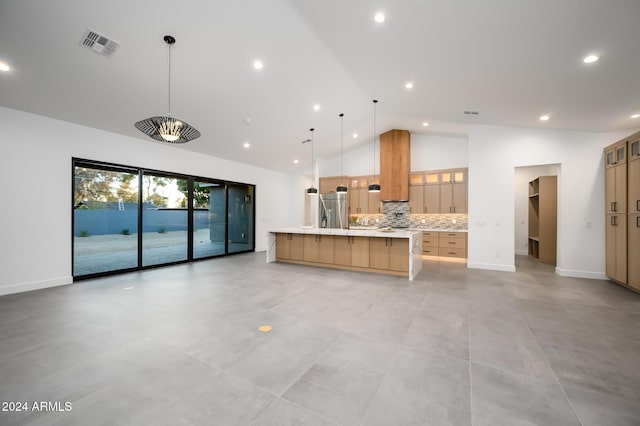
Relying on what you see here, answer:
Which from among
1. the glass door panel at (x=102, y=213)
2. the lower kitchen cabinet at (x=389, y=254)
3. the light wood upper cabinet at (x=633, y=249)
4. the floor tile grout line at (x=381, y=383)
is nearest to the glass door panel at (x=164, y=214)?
the glass door panel at (x=102, y=213)

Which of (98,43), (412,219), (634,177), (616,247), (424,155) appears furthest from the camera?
(412,219)

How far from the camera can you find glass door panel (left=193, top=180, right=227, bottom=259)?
23.5 feet

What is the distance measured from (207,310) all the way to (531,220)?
9.35 metres

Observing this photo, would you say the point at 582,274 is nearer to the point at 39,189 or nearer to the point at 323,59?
the point at 323,59

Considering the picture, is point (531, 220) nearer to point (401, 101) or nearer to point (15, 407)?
point (401, 101)

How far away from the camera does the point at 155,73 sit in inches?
151

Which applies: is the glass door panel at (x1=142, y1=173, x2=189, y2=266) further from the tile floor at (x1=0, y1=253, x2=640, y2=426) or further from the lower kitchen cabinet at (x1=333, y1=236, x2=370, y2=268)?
the lower kitchen cabinet at (x1=333, y1=236, x2=370, y2=268)

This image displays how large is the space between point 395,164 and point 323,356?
688 cm

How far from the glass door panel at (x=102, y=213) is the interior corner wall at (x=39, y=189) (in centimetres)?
24

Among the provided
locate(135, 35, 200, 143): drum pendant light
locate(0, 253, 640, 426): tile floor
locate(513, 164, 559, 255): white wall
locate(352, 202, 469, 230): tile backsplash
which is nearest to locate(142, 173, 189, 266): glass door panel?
locate(0, 253, 640, 426): tile floor

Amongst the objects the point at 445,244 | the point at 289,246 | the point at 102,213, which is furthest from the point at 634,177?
the point at 102,213

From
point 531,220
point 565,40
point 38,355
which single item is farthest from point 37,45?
point 531,220

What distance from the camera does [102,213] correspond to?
17.5ft

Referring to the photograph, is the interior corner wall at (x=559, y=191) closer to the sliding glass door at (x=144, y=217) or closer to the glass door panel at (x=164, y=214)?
the sliding glass door at (x=144, y=217)
